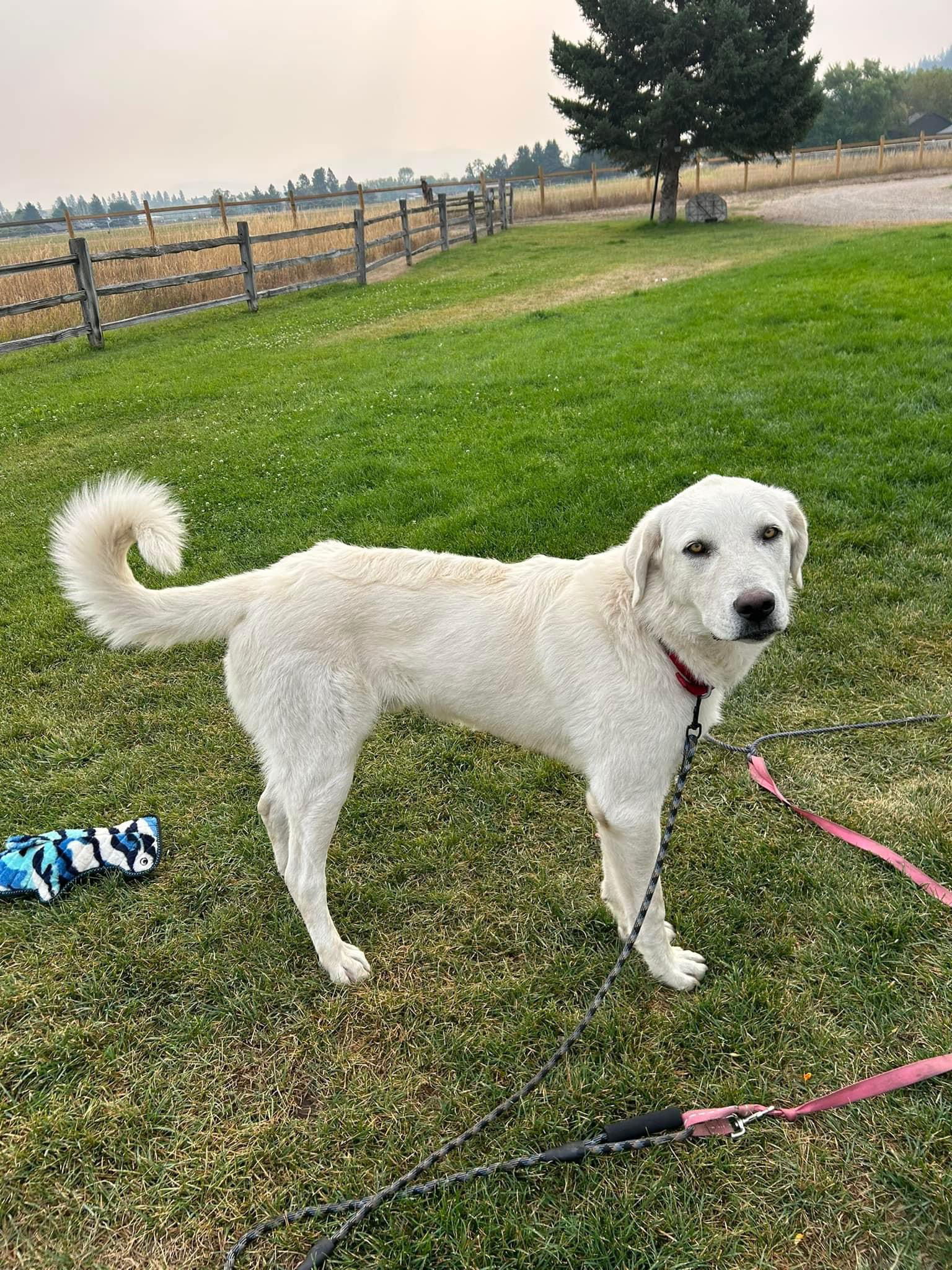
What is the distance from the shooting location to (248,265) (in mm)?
16594

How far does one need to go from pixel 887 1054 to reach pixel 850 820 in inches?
42.9

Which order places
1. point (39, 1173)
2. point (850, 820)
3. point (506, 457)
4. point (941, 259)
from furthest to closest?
point (941, 259) < point (506, 457) < point (850, 820) < point (39, 1173)

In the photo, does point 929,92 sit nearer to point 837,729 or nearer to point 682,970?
point 837,729

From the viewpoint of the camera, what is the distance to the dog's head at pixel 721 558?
7.18 feet

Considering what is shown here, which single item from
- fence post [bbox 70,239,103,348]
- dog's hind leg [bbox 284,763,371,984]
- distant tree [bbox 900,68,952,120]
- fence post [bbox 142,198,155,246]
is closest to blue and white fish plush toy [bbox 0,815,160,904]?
dog's hind leg [bbox 284,763,371,984]

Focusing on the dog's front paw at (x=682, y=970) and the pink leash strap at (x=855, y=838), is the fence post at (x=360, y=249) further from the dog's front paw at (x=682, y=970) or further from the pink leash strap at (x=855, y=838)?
the dog's front paw at (x=682, y=970)

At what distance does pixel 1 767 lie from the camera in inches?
161

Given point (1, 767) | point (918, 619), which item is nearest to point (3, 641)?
point (1, 767)

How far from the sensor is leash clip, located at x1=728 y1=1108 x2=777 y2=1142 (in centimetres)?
224

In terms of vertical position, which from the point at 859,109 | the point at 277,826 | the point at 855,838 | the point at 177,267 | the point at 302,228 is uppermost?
the point at 859,109

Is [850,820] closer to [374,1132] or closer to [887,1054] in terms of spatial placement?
[887,1054]

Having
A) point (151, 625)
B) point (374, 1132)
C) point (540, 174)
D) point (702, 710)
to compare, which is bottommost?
point (374, 1132)

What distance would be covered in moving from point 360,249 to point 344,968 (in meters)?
20.6

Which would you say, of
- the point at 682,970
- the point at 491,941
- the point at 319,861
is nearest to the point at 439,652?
the point at 319,861
